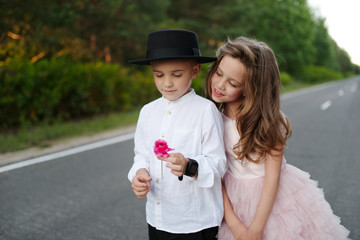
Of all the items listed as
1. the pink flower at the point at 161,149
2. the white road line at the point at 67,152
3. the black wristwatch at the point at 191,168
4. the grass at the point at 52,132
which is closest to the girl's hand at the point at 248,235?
the black wristwatch at the point at 191,168

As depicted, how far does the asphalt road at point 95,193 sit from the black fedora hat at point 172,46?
6.39ft

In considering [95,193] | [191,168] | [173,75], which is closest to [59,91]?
[95,193]

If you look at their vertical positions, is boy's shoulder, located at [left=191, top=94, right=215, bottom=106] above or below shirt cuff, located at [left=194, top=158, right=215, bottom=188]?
above

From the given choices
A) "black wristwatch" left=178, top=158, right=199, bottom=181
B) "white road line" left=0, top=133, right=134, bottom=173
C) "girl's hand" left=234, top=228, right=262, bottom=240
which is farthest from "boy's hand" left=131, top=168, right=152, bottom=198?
"white road line" left=0, top=133, right=134, bottom=173

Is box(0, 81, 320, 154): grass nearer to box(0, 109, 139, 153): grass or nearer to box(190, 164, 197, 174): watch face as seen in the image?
box(0, 109, 139, 153): grass

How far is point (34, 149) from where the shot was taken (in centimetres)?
579

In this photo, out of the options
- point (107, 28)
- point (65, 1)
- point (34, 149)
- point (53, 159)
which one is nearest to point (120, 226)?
point (53, 159)

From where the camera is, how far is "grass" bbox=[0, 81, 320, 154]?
235 inches

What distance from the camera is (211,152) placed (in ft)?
4.93

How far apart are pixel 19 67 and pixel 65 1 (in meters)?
7.07

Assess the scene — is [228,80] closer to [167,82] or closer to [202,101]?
[202,101]

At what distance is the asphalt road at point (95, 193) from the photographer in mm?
2982

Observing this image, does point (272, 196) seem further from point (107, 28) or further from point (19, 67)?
point (107, 28)

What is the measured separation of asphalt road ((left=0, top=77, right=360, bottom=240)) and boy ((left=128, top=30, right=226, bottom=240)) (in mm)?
1433
